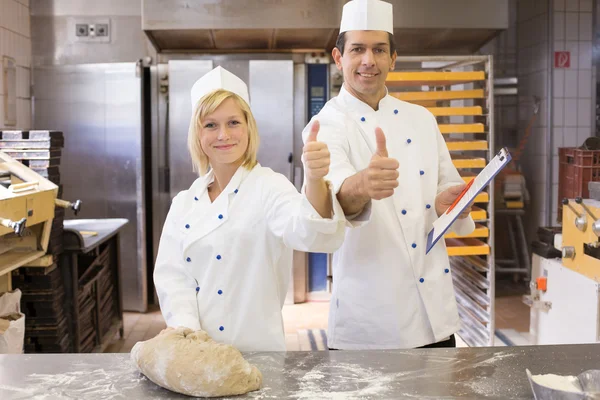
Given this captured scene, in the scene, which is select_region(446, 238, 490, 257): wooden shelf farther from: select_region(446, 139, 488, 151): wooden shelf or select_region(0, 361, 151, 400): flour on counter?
select_region(0, 361, 151, 400): flour on counter

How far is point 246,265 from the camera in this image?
A: 1890 mm

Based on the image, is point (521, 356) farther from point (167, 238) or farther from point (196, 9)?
point (196, 9)

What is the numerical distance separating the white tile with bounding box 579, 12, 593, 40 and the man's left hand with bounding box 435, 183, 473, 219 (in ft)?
13.6

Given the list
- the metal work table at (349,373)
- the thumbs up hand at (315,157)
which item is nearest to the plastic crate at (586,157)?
the metal work table at (349,373)

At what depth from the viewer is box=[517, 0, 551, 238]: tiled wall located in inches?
225

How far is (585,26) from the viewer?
5594 millimetres

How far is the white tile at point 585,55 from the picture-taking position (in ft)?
18.4

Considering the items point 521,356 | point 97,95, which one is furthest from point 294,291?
point 521,356

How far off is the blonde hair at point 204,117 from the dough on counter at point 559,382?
97 centimetres

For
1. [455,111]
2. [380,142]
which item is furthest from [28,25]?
[380,142]

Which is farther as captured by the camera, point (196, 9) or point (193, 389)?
point (196, 9)

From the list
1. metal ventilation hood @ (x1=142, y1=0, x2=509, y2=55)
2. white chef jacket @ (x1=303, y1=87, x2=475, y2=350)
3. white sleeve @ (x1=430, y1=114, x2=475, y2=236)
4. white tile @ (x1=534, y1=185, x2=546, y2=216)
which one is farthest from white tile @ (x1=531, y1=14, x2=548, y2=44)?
white chef jacket @ (x1=303, y1=87, x2=475, y2=350)

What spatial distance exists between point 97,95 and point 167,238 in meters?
3.83

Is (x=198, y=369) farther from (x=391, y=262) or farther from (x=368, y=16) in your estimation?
(x=368, y=16)
